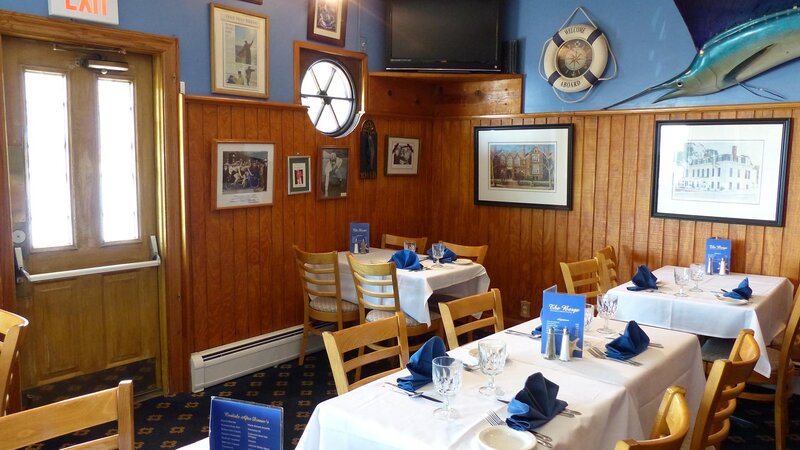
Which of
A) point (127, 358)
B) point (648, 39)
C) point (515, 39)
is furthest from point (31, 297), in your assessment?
point (648, 39)

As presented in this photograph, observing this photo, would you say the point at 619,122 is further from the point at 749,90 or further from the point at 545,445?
the point at 545,445

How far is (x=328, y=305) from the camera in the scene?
461 centimetres

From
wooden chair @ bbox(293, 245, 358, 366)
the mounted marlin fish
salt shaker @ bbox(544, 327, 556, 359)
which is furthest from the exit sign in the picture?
the mounted marlin fish

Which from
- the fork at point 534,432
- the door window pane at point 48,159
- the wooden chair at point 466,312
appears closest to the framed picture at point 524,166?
the wooden chair at point 466,312

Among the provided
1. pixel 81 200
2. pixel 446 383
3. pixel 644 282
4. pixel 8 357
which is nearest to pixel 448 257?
pixel 644 282

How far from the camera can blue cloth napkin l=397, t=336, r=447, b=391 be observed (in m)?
2.17

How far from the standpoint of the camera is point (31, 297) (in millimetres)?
3547

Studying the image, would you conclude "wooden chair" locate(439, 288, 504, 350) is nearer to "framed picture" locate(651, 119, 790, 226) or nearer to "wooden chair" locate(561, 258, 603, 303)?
"wooden chair" locate(561, 258, 603, 303)

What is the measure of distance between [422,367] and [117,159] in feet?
8.66

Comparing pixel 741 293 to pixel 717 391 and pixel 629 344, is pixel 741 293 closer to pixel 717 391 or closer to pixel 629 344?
pixel 629 344

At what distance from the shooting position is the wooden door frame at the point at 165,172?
11.4ft

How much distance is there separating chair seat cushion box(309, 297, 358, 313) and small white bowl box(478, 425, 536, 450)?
9.30ft

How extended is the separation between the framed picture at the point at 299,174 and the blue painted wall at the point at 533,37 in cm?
47

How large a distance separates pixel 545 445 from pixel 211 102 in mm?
3255
